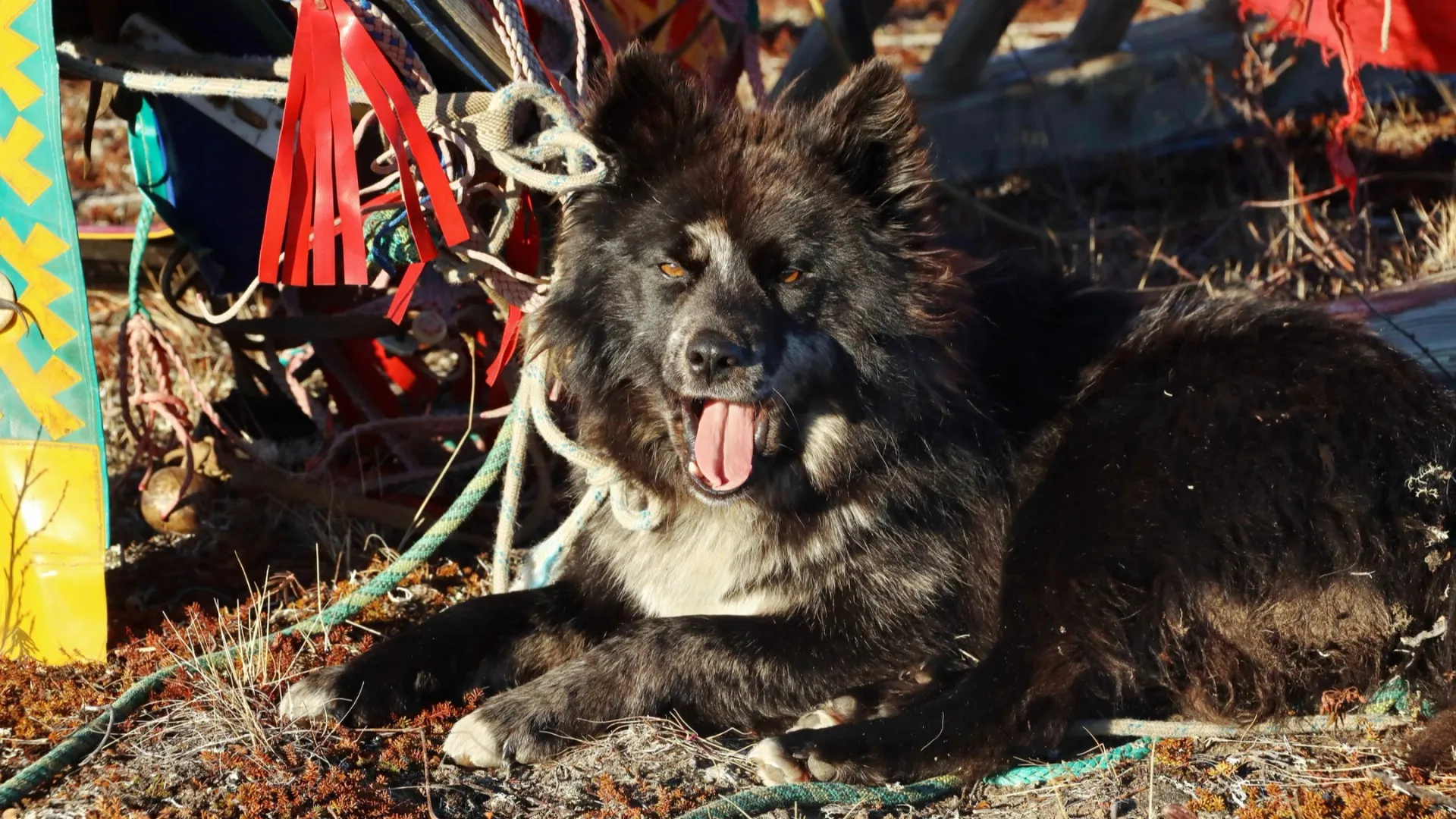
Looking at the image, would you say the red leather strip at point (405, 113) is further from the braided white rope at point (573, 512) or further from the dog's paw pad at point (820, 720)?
the dog's paw pad at point (820, 720)

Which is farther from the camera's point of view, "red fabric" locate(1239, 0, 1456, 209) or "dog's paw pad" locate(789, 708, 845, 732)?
"red fabric" locate(1239, 0, 1456, 209)

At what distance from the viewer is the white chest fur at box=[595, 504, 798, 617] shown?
3.41 m

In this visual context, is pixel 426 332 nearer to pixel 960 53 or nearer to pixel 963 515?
pixel 963 515

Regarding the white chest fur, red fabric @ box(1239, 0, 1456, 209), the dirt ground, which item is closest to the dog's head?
the white chest fur

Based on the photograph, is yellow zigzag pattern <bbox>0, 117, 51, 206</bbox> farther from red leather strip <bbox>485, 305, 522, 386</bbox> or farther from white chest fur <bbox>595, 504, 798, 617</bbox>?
white chest fur <bbox>595, 504, 798, 617</bbox>

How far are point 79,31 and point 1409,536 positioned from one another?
400cm

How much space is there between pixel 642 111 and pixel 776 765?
1640 millimetres

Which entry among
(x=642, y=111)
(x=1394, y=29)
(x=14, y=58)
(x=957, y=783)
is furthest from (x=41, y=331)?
(x=1394, y=29)

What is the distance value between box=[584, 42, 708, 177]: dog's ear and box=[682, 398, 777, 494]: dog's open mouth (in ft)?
2.13

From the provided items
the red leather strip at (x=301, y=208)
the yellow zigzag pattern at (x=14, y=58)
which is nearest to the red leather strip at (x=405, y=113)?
the red leather strip at (x=301, y=208)

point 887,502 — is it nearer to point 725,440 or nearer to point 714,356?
point 725,440

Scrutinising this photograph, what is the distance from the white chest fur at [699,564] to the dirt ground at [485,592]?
0.44 metres

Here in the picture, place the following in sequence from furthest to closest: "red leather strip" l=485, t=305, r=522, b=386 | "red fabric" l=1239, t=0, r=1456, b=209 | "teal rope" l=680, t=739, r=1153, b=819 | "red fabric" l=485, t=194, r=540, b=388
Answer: "red fabric" l=1239, t=0, r=1456, b=209, "red fabric" l=485, t=194, r=540, b=388, "red leather strip" l=485, t=305, r=522, b=386, "teal rope" l=680, t=739, r=1153, b=819

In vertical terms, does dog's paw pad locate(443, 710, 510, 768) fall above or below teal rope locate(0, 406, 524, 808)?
below
